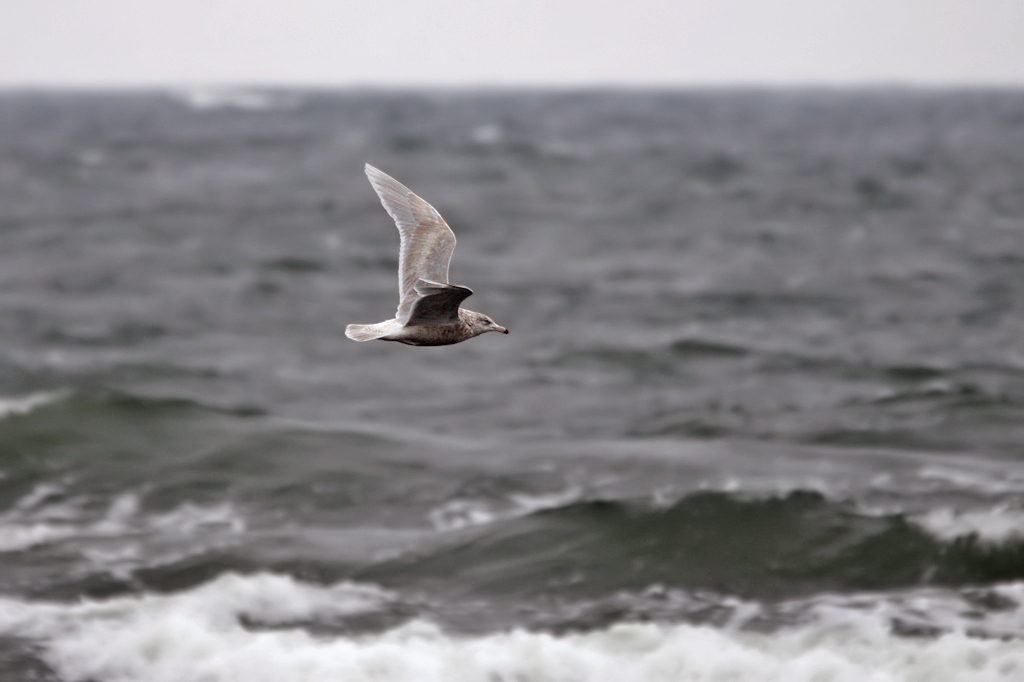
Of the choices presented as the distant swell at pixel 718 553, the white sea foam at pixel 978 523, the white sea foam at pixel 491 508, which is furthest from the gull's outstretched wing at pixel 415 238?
the white sea foam at pixel 978 523

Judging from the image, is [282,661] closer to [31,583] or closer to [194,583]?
[194,583]

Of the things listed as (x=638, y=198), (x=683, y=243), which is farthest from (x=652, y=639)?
(x=638, y=198)

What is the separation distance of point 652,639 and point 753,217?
869 inches

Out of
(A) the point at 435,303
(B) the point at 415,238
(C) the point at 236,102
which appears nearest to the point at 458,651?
(B) the point at 415,238

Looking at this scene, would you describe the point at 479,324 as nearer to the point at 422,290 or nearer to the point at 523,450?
the point at 422,290

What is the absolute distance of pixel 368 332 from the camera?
6180mm

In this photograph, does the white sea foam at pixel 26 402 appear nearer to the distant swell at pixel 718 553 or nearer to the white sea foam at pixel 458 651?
the white sea foam at pixel 458 651

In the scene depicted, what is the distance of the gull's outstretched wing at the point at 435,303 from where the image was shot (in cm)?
568

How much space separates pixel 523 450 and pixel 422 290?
8.22 metres

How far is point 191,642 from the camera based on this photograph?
30.6ft

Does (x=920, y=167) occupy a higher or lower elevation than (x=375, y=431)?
higher

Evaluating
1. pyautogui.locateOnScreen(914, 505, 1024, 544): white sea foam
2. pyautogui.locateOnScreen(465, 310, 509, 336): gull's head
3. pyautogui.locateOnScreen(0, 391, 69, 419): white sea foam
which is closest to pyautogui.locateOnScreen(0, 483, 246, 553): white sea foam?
pyautogui.locateOnScreen(0, 391, 69, 419): white sea foam

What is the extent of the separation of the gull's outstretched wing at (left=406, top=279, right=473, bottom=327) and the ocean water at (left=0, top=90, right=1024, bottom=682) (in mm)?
3814

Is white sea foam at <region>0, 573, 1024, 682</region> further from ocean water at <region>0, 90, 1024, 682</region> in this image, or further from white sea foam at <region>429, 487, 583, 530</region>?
white sea foam at <region>429, 487, 583, 530</region>
